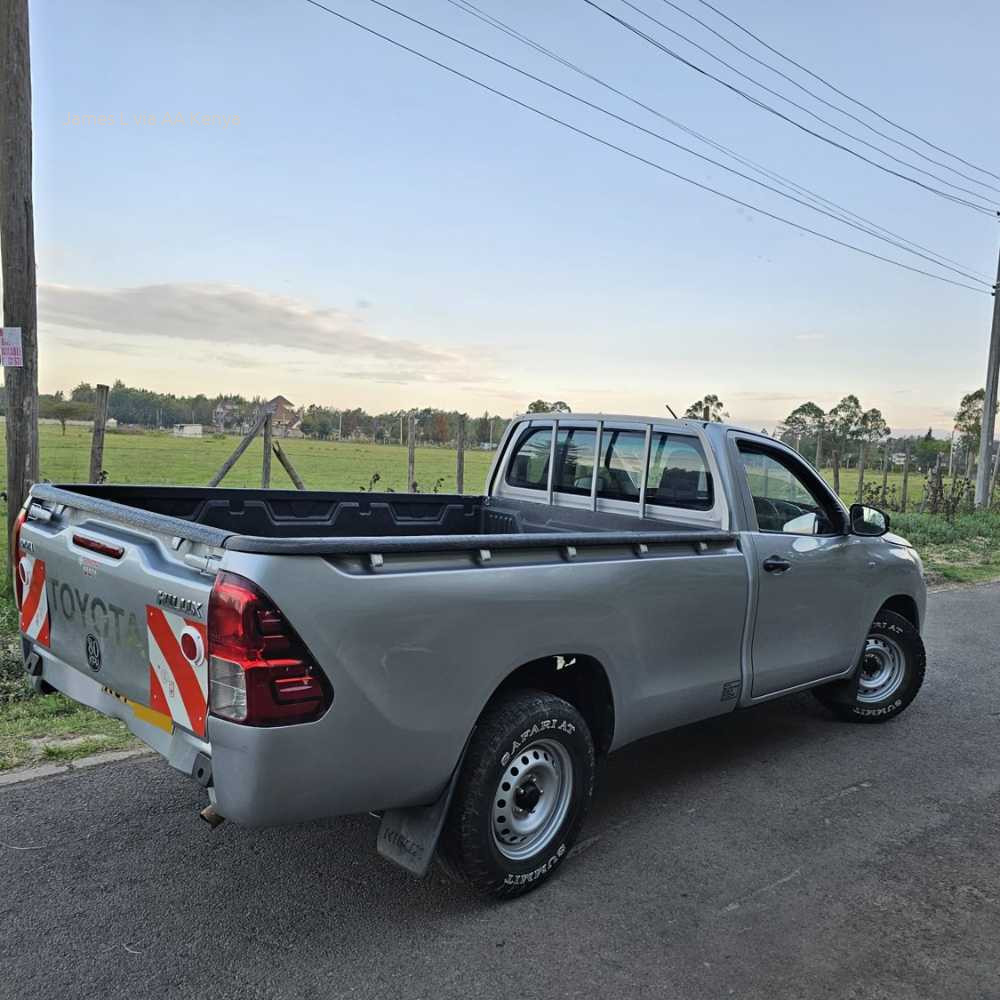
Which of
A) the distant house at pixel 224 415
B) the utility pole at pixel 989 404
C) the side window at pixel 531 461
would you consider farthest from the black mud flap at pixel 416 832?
the utility pole at pixel 989 404

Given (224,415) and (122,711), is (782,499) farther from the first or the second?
(224,415)

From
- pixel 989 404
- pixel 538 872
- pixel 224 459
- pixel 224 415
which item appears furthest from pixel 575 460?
pixel 989 404

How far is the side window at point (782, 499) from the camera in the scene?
4.48 m

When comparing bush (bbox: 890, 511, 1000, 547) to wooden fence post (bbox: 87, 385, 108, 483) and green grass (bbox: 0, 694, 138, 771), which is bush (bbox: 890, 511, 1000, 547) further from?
green grass (bbox: 0, 694, 138, 771)

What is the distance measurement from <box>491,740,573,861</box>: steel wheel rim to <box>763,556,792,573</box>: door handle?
157cm

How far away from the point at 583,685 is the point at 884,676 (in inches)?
114

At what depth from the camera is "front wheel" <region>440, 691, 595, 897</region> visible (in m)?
3.05

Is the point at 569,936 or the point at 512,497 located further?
the point at 512,497

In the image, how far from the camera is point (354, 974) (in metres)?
2.78

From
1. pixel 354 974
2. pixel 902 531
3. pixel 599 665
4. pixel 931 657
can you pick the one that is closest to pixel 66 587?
pixel 354 974

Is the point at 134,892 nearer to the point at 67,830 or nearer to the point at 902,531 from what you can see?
the point at 67,830

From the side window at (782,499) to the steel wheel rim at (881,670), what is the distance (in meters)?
1.12

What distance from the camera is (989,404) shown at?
2127 centimetres

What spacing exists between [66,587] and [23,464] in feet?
15.0
